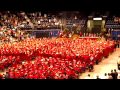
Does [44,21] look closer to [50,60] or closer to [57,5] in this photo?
[50,60]

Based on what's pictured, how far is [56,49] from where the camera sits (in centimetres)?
1966

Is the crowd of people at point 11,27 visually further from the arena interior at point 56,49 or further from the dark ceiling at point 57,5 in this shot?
Answer: the dark ceiling at point 57,5

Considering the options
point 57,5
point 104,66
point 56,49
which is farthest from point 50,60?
point 57,5

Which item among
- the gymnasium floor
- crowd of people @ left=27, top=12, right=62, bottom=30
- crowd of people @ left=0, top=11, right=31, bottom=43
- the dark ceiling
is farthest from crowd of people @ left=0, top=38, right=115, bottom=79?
crowd of people @ left=27, top=12, right=62, bottom=30

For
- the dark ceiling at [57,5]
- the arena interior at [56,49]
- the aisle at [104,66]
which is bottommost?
the aisle at [104,66]

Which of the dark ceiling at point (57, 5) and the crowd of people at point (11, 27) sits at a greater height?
the dark ceiling at point (57, 5)

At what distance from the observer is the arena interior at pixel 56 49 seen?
527 inches

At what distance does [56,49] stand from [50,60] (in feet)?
13.7

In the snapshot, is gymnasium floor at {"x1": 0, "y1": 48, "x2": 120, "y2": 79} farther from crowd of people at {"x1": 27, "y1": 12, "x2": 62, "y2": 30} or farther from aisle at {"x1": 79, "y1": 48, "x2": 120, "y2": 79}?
crowd of people at {"x1": 27, "y1": 12, "x2": 62, "y2": 30}

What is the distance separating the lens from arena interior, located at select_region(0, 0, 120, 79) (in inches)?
527

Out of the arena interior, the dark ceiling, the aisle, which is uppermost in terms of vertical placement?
the dark ceiling

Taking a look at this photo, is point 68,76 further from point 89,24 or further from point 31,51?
point 89,24

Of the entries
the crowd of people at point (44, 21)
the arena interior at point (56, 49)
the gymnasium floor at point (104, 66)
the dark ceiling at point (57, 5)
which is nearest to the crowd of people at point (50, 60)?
the arena interior at point (56, 49)
